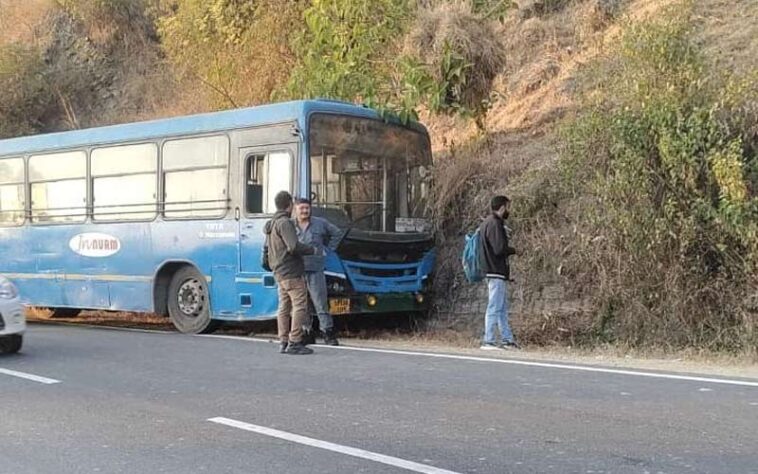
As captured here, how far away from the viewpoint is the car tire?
1055 centimetres

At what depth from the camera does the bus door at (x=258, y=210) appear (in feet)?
38.5

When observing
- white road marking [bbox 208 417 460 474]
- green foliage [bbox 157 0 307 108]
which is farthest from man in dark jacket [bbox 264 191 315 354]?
green foliage [bbox 157 0 307 108]

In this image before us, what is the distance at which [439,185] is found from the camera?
13891mm

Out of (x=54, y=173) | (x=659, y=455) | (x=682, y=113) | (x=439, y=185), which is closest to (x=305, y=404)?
(x=659, y=455)

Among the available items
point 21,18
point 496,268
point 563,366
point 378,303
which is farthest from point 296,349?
point 21,18

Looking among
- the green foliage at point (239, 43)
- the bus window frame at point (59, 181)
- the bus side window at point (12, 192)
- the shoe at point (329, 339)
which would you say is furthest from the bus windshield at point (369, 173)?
the green foliage at point (239, 43)

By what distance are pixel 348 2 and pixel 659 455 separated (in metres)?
11.6

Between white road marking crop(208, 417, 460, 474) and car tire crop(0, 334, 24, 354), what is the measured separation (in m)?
4.94

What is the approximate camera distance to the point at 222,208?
12328 mm

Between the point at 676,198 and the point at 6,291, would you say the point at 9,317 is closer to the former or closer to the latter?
the point at 6,291

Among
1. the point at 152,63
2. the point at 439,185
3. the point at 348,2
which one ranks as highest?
the point at 152,63

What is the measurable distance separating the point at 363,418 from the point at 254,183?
5.99 metres

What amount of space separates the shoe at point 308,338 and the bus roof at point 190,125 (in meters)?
2.84

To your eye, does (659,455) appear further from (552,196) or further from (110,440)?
(552,196)
